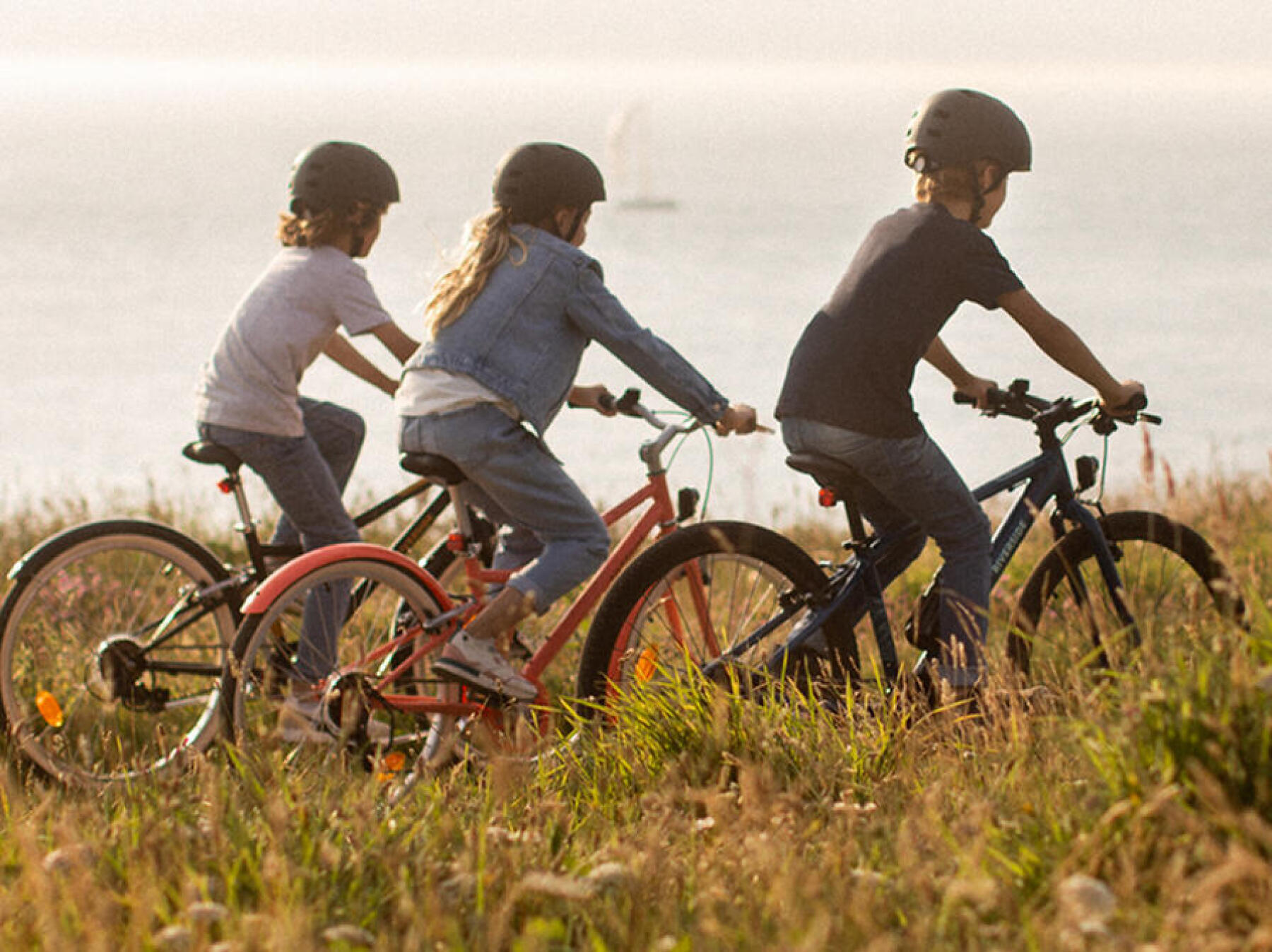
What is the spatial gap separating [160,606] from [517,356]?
353 cm

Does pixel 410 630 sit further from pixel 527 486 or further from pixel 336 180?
pixel 336 180

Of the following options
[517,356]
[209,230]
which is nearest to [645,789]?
[517,356]

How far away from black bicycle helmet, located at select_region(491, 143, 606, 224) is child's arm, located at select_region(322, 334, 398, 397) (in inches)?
32.1

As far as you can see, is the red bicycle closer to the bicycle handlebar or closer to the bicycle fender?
the bicycle fender

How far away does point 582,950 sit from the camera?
3170 millimetres

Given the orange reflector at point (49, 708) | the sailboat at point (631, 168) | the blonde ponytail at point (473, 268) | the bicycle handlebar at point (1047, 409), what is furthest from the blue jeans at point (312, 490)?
the sailboat at point (631, 168)

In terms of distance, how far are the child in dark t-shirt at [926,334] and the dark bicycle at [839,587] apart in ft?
0.49

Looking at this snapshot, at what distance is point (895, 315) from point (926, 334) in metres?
0.12

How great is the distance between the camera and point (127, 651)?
19.2 ft

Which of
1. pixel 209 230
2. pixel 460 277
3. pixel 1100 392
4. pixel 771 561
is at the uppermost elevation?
pixel 209 230

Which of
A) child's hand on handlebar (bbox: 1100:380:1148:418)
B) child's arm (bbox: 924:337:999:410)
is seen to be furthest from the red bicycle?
child's hand on handlebar (bbox: 1100:380:1148:418)

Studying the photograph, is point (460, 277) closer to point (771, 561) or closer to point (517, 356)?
point (517, 356)

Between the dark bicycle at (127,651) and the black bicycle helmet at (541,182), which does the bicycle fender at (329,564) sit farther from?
the black bicycle helmet at (541,182)

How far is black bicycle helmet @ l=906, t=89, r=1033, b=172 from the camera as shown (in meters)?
5.30
